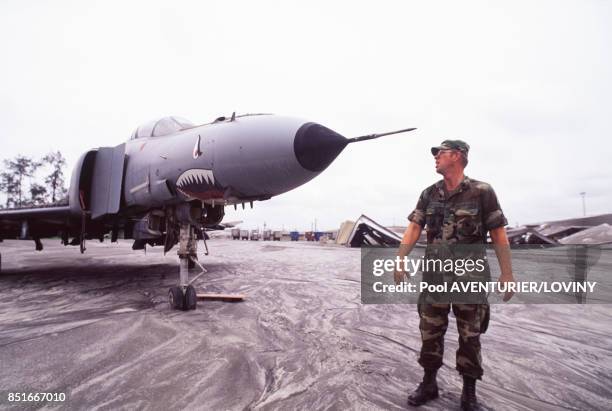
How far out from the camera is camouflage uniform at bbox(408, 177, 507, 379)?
211 centimetres

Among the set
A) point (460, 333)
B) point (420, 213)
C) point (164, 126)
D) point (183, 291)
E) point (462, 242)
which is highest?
point (164, 126)

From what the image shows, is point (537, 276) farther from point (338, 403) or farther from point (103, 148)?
point (103, 148)

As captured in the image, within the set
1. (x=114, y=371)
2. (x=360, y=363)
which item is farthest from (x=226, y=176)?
(x=360, y=363)

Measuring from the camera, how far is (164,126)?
18.5 feet

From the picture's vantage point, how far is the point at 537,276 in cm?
817

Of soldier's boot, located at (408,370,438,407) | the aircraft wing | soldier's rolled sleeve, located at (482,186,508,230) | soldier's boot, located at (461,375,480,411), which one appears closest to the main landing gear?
soldier's boot, located at (408,370,438,407)

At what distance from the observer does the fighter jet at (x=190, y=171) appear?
334 cm

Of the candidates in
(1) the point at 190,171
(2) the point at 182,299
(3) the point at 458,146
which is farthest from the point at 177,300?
(3) the point at 458,146

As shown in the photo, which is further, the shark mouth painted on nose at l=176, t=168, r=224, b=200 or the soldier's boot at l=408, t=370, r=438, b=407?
the shark mouth painted on nose at l=176, t=168, r=224, b=200

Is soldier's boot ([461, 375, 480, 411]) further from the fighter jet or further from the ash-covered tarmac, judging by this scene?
the fighter jet

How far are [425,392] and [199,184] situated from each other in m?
3.28

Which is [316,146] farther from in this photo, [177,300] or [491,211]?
[177,300]

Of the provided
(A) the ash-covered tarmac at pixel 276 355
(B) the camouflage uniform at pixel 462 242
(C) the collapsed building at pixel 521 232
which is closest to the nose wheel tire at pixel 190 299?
(A) the ash-covered tarmac at pixel 276 355

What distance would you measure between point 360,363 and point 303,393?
0.69 metres
